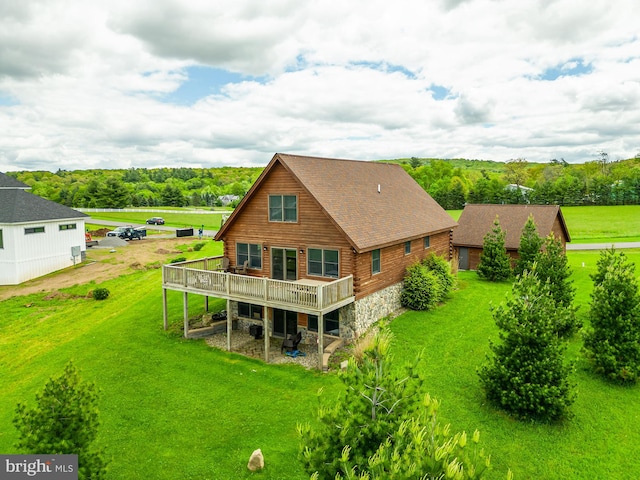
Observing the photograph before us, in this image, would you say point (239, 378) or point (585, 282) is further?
point (585, 282)

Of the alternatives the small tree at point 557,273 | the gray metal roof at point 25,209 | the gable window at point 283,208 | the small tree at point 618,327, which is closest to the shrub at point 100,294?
the gray metal roof at point 25,209

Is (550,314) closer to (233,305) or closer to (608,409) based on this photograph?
(608,409)

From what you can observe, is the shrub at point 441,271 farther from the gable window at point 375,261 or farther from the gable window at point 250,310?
the gable window at point 250,310

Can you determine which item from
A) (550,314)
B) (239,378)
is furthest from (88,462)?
(550,314)

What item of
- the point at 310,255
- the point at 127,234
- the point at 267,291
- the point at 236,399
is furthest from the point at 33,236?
the point at 236,399

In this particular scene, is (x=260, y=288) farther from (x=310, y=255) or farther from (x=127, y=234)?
(x=127, y=234)

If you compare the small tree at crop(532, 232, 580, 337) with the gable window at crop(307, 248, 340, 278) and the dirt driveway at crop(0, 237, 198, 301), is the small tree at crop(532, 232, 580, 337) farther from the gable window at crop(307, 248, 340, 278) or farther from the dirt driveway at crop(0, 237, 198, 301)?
the dirt driveway at crop(0, 237, 198, 301)
